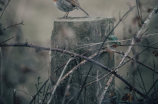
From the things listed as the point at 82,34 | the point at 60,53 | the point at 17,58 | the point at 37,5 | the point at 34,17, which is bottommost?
the point at 17,58

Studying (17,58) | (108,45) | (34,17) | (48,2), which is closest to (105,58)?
(108,45)

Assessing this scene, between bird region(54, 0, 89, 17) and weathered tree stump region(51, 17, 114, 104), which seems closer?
weathered tree stump region(51, 17, 114, 104)

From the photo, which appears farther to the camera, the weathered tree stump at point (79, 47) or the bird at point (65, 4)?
the bird at point (65, 4)

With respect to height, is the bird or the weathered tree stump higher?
the bird

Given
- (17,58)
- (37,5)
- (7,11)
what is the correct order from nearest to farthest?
(7,11)
(17,58)
(37,5)

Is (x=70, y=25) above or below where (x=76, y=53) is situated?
above

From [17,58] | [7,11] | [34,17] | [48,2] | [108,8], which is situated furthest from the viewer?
[48,2]

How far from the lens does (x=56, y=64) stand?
1.93 metres

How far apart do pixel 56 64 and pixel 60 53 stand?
107 millimetres

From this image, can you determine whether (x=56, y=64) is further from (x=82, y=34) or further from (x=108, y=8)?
(x=108, y=8)

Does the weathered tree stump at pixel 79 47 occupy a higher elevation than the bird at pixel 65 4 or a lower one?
lower

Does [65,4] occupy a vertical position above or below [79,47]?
above

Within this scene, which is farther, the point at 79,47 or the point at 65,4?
the point at 65,4

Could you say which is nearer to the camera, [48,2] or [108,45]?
[108,45]
